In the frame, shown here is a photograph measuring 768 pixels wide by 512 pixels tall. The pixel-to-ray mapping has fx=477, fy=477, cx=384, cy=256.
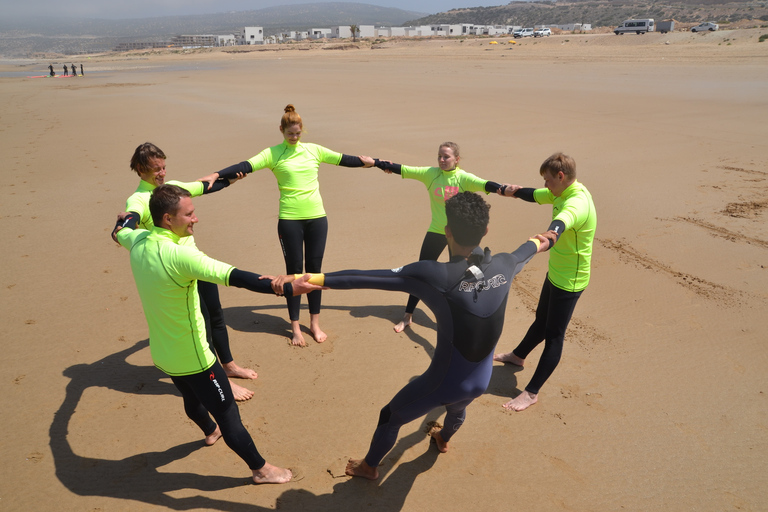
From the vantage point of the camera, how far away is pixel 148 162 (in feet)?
13.9

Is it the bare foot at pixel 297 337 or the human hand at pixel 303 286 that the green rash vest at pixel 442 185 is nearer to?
the bare foot at pixel 297 337

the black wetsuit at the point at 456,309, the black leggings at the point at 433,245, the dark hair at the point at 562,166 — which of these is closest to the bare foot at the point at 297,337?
the black leggings at the point at 433,245

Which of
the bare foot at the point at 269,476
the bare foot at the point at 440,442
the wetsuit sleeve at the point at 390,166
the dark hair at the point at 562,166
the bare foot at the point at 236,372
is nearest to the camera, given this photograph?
the bare foot at the point at 269,476

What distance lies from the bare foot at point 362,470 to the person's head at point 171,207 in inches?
84.9

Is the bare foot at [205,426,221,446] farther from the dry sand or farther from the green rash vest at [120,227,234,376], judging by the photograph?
the green rash vest at [120,227,234,376]

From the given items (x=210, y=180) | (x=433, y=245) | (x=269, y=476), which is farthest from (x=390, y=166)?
(x=269, y=476)

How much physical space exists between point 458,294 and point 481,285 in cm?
15

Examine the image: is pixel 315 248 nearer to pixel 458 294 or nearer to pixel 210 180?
pixel 210 180

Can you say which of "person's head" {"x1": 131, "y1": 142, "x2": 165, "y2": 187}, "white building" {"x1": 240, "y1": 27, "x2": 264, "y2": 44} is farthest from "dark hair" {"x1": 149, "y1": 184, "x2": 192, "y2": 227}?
"white building" {"x1": 240, "y1": 27, "x2": 264, "y2": 44}

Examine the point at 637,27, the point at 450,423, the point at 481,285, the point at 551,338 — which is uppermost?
the point at 637,27

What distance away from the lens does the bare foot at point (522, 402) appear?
14.4ft

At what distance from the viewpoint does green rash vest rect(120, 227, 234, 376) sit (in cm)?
288

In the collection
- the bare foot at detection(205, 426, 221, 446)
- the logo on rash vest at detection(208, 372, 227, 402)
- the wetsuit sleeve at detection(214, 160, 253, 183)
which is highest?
the wetsuit sleeve at detection(214, 160, 253, 183)

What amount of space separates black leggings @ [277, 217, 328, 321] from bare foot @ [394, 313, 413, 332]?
108cm
